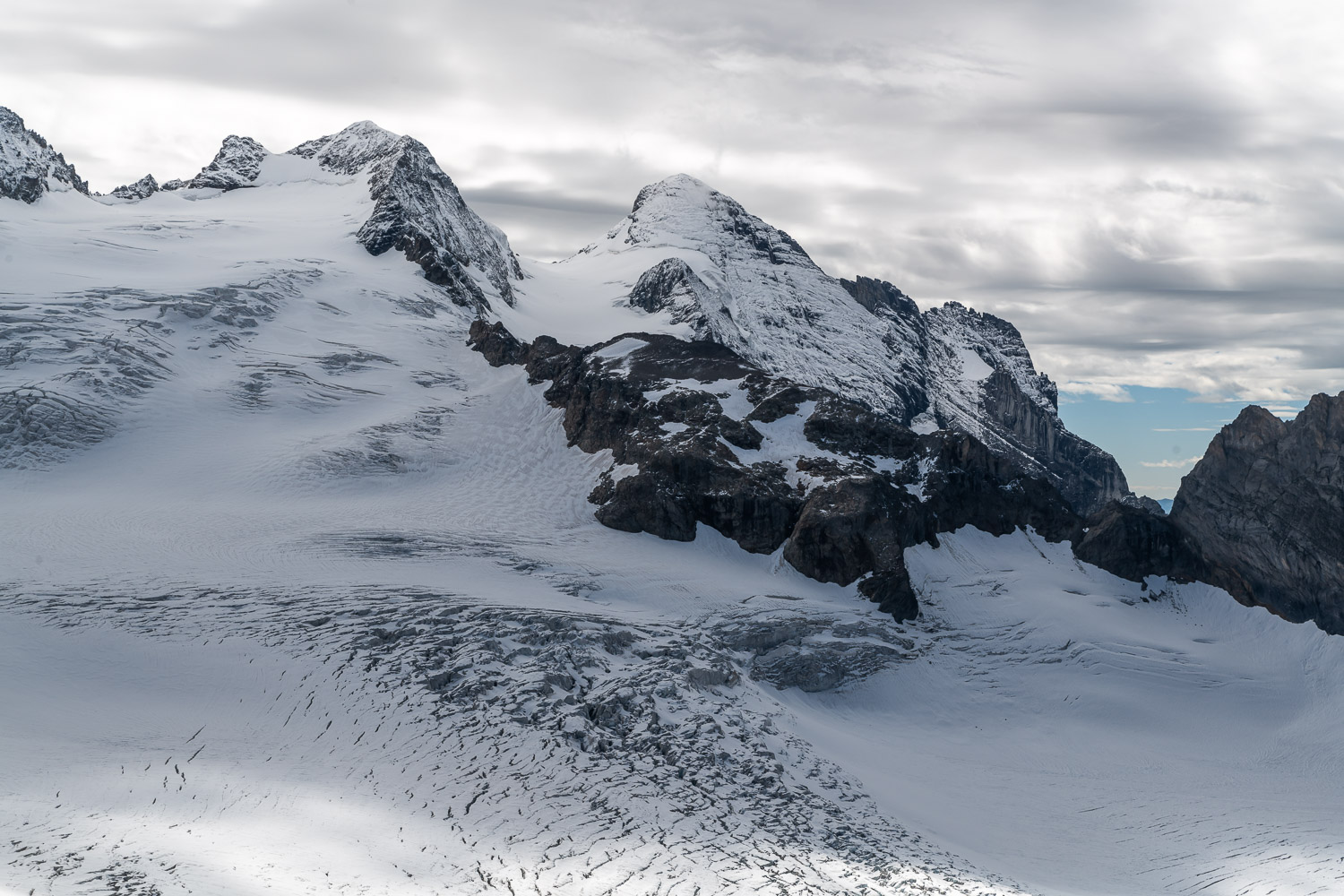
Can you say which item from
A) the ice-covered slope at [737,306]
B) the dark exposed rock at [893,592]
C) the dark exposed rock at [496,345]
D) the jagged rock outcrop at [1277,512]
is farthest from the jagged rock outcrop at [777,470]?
the ice-covered slope at [737,306]

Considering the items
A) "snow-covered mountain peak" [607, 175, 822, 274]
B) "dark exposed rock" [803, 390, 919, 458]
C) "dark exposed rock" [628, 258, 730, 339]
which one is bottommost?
"dark exposed rock" [803, 390, 919, 458]

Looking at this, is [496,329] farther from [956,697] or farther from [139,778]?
[139,778]

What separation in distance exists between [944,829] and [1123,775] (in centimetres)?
1512

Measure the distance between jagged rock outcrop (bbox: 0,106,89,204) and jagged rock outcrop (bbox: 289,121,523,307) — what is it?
35.7 m

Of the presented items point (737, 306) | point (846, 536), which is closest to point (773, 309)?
point (737, 306)

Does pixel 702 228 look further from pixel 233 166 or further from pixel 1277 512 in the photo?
pixel 1277 512

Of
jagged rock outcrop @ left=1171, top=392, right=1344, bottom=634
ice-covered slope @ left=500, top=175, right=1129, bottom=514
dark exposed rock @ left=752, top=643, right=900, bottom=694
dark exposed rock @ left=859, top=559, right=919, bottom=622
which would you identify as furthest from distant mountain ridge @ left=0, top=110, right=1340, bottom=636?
Result: dark exposed rock @ left=752, top=643, right=900, bottom=694

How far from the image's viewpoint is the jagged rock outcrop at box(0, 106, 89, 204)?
395 ft

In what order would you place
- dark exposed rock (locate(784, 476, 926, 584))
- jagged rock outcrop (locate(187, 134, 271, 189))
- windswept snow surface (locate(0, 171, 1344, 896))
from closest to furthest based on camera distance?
1. windswept snow surface (locate(0, 171, 1344, 896))
2. dark exposed rock (locate(784, 476, 926, 584))
3. jagged rock outcrop (locate(187, 134, 271, 189))

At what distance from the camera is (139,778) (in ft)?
110

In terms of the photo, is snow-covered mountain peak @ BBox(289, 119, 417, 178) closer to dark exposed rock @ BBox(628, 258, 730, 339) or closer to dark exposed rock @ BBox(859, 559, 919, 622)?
dark exposed rock @ BBox(628, 258, 730, 339)

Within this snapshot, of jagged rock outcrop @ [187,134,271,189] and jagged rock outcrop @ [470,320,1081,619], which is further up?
jagged rock outcrop @ [187,134,271,189]

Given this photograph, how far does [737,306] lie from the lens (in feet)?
507

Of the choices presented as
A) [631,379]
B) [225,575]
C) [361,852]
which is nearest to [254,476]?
[225,575]
